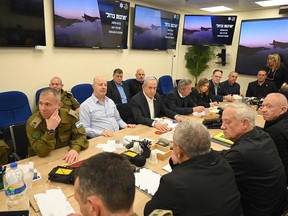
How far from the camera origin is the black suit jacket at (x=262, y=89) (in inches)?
204

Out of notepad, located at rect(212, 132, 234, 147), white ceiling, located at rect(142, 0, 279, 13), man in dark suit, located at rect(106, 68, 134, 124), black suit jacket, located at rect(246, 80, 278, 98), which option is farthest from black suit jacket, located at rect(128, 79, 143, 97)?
notepad, located at rect(212, 132, 234, 147)

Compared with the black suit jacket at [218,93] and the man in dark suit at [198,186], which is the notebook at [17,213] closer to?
the man in dark suit at [198,186]

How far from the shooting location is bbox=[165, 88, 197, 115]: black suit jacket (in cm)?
356

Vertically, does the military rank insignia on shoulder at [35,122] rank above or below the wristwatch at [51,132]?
above

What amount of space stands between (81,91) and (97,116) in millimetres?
1705

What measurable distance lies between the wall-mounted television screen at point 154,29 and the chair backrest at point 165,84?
0.78 m

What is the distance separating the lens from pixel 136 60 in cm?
572

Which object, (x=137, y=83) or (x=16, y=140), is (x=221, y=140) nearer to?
(x=16, y=140)

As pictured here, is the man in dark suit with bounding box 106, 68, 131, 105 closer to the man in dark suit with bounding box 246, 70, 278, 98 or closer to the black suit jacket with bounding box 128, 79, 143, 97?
the black suit jacket with bounding box 128, 79, 143, 97

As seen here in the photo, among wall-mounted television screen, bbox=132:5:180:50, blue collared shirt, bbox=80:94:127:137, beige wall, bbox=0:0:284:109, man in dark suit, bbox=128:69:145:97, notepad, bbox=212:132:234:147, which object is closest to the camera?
notepad, bbox=212:132:234:147

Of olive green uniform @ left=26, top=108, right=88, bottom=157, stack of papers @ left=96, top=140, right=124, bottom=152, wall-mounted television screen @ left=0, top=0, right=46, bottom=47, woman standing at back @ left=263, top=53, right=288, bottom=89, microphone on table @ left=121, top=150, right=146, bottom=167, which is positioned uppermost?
wall-mounted television screen @ left=0, top=0, right=46, bottom=47

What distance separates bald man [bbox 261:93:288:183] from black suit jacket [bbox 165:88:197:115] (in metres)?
1.20

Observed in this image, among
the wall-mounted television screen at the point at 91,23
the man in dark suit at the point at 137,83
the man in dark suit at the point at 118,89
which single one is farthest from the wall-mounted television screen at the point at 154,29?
the man in dark suit at the point at 118,89

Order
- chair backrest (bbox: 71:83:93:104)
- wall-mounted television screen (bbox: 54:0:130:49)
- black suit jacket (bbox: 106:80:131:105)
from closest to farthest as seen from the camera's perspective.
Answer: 1. wall-mounted television screen (bbox: 54:0:130:49)
2. chair backrest (bbox: 71:83:93:104)
3. black suit jacket (bbox: 106:80:131:105)
